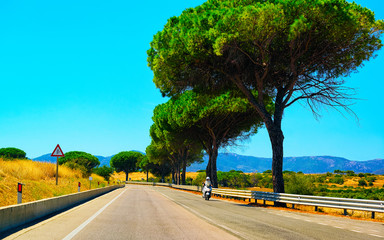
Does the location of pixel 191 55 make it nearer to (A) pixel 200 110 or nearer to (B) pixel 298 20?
(B) pixel 298 20

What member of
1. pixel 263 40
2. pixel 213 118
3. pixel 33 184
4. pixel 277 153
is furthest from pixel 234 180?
pixel 33 184

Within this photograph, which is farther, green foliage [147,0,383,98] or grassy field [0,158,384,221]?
green foliage [147,0,383,98]

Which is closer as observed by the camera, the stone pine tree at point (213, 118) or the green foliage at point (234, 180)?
the stone pine tree at point (213, 118)

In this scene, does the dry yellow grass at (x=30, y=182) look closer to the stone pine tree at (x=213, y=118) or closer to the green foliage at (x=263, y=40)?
the green foliage at (x=263, y=40)

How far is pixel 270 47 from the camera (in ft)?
64.4

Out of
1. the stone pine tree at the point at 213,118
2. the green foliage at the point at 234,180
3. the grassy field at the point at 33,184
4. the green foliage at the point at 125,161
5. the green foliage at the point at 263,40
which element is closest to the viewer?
the grassy field at the point at 33,184

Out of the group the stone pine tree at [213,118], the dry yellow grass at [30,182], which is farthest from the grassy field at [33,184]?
the stone pine tree at [213,118]

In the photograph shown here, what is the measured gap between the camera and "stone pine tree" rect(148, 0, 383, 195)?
55.2ft

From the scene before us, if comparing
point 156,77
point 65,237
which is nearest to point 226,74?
point 156,77

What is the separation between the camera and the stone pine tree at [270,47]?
1681 centimetres

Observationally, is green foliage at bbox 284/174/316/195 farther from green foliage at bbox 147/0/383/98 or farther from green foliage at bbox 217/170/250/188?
green foliage at bbox 217/170/250/188

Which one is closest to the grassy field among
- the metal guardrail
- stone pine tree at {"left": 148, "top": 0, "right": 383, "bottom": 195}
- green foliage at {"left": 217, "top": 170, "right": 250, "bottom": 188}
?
the metal guardrail

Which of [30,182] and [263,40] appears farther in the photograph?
[263,40]

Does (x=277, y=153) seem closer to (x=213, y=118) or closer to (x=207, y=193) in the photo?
(x=207, y=193)
